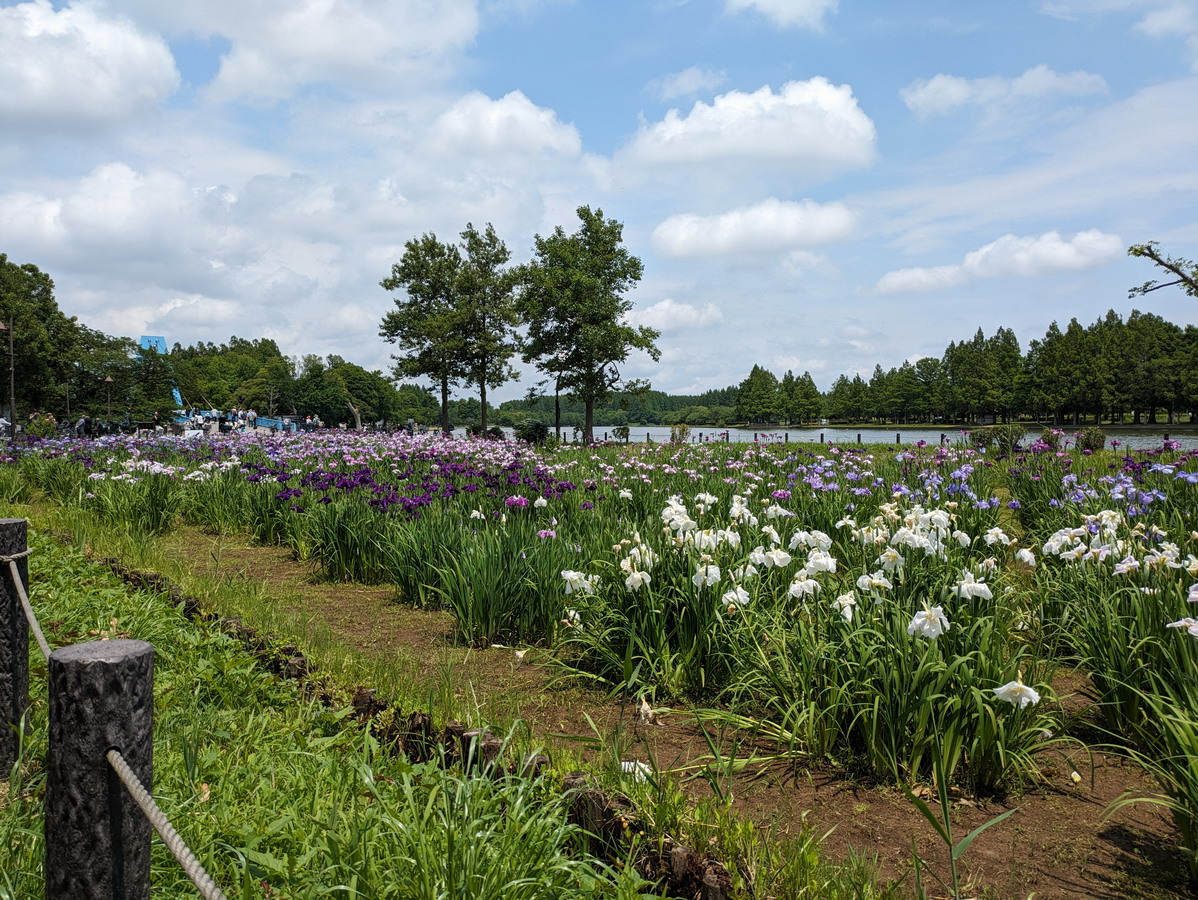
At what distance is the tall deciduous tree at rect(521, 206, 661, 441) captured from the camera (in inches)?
1214

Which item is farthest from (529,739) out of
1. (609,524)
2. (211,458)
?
(211,458)

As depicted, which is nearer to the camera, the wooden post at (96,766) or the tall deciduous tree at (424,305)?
the wooden post at (96,766)

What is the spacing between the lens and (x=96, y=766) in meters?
1.71

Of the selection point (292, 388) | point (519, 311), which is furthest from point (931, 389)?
point (292, 388)

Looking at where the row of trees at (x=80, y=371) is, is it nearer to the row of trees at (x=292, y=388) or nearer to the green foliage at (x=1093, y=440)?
the row of trees at (x=292, y=388)

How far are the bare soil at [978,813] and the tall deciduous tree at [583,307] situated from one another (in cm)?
2716

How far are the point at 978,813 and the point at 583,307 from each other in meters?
28.6

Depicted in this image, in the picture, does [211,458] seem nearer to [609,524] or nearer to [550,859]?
[609,524]

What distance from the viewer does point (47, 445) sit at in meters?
14.6

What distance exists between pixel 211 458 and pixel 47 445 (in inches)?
187

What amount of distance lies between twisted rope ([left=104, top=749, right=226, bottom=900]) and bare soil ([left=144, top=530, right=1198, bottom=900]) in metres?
1.58

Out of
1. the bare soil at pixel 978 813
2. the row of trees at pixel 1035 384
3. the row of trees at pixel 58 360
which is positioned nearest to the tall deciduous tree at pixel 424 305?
the row of trees at pixel 58 360

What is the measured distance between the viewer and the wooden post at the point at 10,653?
2.96 m

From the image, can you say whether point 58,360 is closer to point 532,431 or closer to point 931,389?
point 532,431
